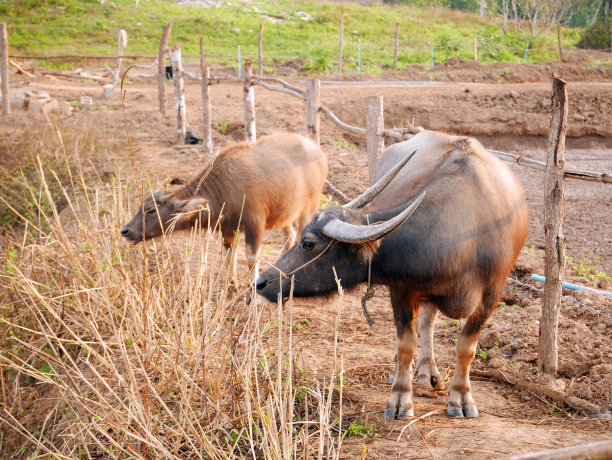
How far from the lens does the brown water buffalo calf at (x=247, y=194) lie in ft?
17.4

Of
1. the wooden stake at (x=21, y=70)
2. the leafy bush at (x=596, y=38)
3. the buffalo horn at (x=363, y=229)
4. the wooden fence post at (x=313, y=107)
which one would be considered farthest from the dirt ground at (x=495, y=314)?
the leafy bush at (x=596, y=38)

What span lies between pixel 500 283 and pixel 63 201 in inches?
284

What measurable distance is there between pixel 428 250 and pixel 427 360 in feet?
3.79

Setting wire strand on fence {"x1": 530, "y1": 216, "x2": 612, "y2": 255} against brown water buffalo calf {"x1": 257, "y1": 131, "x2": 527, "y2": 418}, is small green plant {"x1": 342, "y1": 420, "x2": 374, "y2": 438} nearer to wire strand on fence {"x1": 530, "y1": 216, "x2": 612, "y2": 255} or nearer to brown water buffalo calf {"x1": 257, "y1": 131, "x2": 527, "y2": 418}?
brown water buffalo calf {"x1": 257, "y1": 131, "x2": 527, "y2": 418}

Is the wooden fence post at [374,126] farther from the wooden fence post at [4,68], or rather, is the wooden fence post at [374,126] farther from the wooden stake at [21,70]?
the wooden stake at [21,70]

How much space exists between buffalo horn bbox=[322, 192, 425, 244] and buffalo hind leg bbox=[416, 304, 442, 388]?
3.80 feet

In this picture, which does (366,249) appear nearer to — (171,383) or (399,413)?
(399,413)

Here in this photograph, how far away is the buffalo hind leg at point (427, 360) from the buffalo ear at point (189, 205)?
2228mm

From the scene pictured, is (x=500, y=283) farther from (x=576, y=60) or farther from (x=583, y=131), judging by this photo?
(x=576, y=60)

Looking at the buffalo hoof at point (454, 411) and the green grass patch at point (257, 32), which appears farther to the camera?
the green grass patch at point (257, 32)

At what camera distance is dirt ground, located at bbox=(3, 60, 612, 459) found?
127 inches

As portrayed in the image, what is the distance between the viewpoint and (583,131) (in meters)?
15.5

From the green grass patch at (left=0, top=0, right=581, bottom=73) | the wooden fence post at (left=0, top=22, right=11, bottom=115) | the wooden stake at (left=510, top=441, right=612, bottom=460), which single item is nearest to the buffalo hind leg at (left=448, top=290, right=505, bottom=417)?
the wooden stake at (left=510, top=441, right=612, bottom=460)

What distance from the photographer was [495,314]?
5.00 meters
